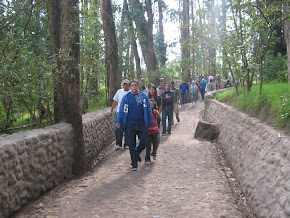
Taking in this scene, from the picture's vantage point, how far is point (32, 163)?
4.80 metres

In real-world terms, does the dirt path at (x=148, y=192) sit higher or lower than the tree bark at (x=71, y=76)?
lower

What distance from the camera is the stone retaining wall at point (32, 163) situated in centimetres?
412

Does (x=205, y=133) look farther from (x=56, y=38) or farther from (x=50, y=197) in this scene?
(x=50, y=197)

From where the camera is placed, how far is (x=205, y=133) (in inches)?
419

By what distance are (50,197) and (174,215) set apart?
7.03ft

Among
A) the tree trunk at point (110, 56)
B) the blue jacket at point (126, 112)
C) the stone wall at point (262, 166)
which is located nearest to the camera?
the stone wall at point (262, 166)

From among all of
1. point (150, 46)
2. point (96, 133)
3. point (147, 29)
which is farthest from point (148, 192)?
point (147, 29)

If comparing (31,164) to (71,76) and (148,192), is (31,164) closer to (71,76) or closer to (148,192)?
(148,192)

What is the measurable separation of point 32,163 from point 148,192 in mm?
1960

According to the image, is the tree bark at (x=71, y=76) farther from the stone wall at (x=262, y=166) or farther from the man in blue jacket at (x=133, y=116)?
the stone wall at (x=262, y=166)

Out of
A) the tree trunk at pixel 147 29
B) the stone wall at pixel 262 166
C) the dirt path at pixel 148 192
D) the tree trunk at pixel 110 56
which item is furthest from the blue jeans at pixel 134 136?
the tree trunk at pixel 147 29

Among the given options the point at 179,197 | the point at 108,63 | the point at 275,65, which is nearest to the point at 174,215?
the point at 179,197

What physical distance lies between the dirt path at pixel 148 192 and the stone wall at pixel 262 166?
1.14 feet

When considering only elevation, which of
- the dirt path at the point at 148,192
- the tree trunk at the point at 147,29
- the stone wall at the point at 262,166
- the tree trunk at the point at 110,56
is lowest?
the dirt path at the point at 148,192
